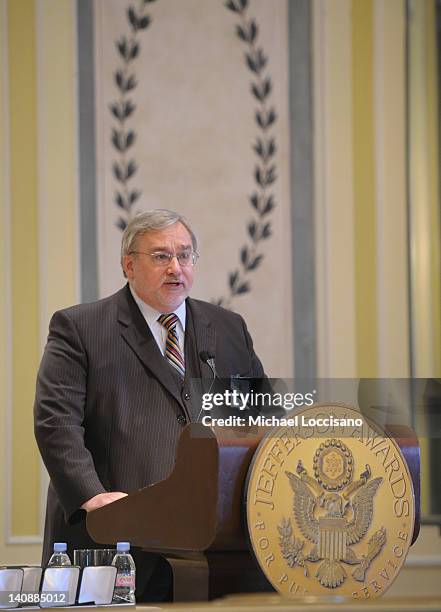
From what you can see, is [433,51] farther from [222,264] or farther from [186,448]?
[186,448]

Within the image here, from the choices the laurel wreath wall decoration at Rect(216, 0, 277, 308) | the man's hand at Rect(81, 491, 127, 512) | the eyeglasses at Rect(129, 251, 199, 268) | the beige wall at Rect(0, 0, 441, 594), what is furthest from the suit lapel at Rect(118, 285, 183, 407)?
the laurel wreath wall decoration at Rect(216, 0, 277, 308)

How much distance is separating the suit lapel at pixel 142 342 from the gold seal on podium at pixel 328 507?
1.21 m

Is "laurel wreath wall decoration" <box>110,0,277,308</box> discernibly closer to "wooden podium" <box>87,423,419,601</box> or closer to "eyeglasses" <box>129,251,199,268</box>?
"eyeglasses" <box>129,251,199,268</box>

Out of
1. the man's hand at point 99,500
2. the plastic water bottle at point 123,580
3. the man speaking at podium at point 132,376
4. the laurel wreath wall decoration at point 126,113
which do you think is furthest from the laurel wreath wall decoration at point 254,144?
the plastic water bottle at point 123,580

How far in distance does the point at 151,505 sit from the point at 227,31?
3.64m

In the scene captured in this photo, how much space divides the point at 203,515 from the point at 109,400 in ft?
3.99

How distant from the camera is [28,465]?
5.40 metres

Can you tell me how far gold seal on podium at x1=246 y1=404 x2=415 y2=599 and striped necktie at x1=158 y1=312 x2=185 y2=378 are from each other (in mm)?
1279

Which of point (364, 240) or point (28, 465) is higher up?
point (364, 240)

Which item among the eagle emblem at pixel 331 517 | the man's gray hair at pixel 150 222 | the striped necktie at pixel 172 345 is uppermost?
the man's gray hair at pixel 150 222

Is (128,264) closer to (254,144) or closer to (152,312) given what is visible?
(152,312)

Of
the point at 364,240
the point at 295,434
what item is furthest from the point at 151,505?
the point at 364,240

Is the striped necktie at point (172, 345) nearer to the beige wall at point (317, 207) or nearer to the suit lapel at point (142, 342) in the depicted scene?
the suit lapel at point (142, 342)

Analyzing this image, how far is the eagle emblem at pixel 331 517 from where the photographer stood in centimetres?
222
